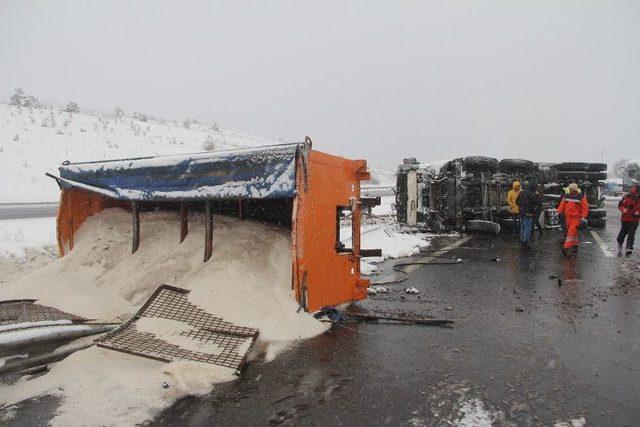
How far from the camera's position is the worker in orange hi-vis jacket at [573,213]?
9.01 m

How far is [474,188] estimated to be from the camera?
13.2 metres

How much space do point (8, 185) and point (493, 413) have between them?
2664 cm

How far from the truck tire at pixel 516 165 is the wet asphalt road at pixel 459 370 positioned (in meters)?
8.93

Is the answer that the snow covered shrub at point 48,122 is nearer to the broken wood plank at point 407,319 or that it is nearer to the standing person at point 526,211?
the standing person at point 526,211

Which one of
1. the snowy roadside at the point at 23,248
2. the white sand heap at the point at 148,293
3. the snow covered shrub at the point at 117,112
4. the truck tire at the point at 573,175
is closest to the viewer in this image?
the white sand heap at the point at 148,293

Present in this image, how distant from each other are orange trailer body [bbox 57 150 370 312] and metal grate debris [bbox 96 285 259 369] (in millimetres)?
774

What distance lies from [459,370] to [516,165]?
12.5m

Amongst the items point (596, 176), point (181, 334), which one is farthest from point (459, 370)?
point (596, 176)

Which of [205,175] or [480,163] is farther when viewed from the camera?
[480,163]

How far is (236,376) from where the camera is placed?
3.22 m

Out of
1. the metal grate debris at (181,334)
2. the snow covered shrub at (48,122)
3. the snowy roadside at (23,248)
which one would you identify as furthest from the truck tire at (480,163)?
the snow covered shrub at (48,122)

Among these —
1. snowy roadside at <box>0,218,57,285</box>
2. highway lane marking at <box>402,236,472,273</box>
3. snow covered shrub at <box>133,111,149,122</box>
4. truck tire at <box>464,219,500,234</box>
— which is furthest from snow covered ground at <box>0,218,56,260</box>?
snow covered shrub at <box>133,111,149,122</box>

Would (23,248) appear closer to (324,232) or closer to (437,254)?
(324,232)

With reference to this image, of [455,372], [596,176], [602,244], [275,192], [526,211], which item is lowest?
[602,244]
